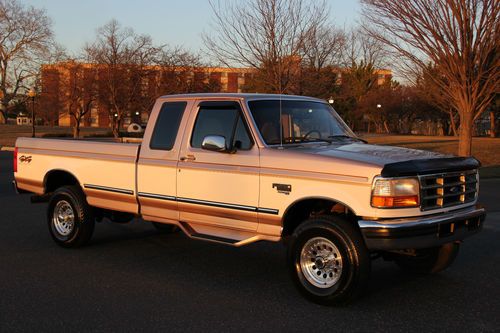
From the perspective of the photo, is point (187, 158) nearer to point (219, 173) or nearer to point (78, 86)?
point (219, 173)

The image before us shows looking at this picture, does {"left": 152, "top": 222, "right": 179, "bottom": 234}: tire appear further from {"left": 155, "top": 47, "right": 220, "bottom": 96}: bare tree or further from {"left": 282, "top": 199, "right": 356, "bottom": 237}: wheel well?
{"left": 155, "top": 47, "right": 220, "bottom": 96}: bare tree

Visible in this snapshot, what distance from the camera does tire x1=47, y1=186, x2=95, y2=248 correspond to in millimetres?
7375

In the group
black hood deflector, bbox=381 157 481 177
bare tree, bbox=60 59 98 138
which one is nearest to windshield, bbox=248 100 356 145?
black hood deflector, bbox=381 157 481 177

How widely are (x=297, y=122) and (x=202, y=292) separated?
218 centimetres

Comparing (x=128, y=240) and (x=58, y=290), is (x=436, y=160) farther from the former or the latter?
(x=128, y=240)

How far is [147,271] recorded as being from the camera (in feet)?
20.9

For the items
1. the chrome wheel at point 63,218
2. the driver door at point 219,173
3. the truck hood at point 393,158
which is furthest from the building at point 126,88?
the truck hood at point 393,158

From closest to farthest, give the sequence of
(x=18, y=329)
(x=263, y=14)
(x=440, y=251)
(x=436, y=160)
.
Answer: (x=18, y=329), (x=436, y=160), (x=440, y=251), (x=263, y=14)

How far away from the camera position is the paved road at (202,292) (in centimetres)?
471

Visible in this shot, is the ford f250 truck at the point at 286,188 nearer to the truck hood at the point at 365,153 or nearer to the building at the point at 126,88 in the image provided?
the truck hood at the point at 365,153

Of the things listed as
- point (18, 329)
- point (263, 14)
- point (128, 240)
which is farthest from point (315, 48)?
point (18, 329)

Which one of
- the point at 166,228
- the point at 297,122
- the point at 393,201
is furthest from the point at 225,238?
the point at 166,228

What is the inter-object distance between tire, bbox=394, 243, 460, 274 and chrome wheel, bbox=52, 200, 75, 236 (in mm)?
4355

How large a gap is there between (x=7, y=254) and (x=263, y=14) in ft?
43.6
